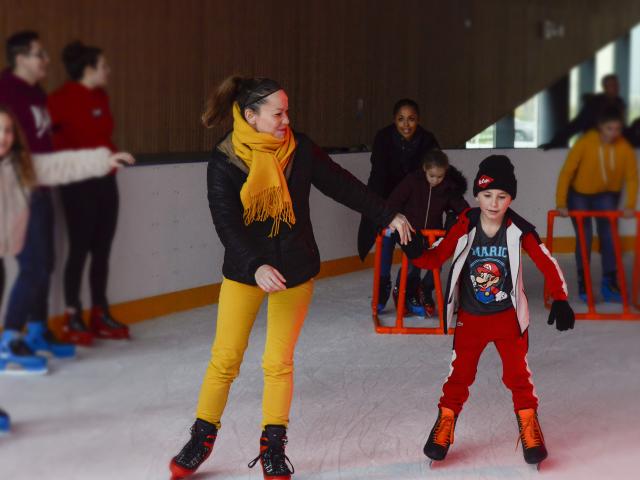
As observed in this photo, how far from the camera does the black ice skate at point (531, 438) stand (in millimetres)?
3371

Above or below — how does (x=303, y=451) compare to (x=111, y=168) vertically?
below

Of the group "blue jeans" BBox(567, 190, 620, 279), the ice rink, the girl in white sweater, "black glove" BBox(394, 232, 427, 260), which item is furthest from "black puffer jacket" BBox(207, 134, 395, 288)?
"blue jeans" BBox(567, 190, 620, 279)

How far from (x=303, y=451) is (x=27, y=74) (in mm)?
2744

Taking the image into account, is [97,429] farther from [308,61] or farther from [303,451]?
[308,61]

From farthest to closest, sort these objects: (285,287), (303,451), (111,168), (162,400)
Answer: (111,168) → (162,400) → (303,451) → (285,287)

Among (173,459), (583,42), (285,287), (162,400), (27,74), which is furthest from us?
(583,42)

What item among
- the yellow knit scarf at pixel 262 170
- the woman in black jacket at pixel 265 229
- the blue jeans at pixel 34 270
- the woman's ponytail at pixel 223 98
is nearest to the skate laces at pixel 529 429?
the woman in black jacket at pixel 265 229

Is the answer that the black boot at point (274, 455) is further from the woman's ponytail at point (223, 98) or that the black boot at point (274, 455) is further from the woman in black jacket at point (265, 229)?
the woman's ponytail at point (223, 98)

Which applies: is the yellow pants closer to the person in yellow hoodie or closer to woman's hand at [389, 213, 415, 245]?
woman's hand at [389, 213, 415, 245]

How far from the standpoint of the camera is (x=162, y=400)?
13.9 ft

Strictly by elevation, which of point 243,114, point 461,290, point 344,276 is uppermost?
point 243,114

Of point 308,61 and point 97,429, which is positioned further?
point 308,61

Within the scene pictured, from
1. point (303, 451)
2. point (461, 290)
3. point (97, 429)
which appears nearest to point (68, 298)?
point (97, 429)

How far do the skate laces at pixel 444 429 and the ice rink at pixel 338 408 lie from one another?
0.28 feet
